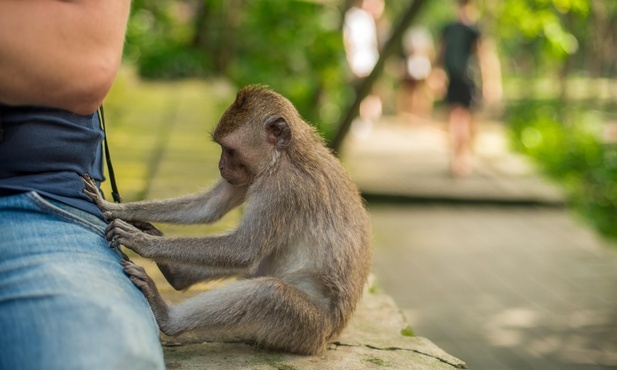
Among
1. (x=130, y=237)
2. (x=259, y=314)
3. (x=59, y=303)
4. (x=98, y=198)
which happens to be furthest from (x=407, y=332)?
(x=59, y=303)

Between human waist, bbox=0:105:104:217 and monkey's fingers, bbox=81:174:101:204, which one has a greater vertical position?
monkey's fingers, bbox=81:174:101:204

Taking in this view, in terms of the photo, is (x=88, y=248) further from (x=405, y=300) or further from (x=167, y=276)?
(x=405, y=300)

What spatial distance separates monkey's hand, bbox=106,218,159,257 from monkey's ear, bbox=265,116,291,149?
52 centimetres

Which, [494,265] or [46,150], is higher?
[494,265]

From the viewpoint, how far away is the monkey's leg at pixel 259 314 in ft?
8.93

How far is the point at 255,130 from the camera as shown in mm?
2988

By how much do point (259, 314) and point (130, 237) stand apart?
1.54ft

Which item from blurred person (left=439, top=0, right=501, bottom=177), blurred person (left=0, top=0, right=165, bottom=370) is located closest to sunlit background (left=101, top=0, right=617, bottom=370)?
blurred person (left=439, top=0, right=501, bottom=177)

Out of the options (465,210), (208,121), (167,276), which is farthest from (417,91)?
(167,276)

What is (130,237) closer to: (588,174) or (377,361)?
(377,361)

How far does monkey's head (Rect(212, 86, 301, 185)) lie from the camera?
2973 mm

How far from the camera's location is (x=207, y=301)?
2748 mm

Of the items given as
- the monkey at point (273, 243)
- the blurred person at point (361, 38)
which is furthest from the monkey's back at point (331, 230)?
the blurred person at point (361, 38)

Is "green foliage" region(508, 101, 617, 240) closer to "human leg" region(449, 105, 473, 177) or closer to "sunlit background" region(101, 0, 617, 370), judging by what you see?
"sunlit background" region(101, 0, 617, 370)
